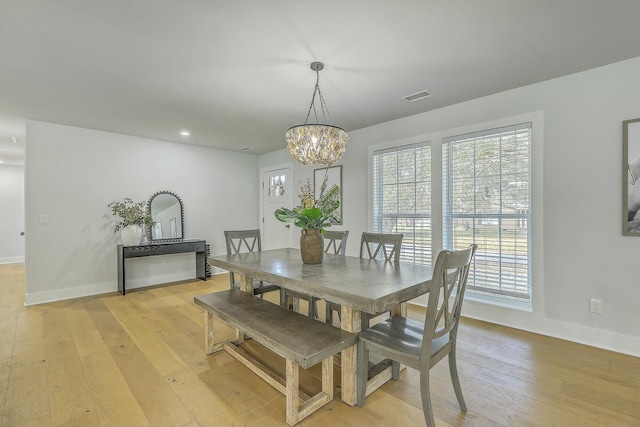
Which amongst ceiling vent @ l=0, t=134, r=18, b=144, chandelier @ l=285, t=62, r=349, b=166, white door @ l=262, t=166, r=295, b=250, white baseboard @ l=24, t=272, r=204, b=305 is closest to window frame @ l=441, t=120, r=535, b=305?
chandelier @ l=285, t=62, r=349, b=166

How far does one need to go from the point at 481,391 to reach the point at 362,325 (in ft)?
2.93

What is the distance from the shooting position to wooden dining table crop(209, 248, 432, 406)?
1.59 meters

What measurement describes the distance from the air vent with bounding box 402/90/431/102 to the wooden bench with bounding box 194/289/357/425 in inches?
94.7

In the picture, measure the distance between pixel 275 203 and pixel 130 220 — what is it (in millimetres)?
2437

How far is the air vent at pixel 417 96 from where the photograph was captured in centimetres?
300

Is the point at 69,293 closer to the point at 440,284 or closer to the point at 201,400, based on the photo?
the point at 201,400

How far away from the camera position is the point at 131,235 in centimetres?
439

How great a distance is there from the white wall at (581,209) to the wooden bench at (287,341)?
86.0 inches

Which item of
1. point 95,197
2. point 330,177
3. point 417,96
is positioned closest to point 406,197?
point 417,96

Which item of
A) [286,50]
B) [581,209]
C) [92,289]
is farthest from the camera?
[92,289]

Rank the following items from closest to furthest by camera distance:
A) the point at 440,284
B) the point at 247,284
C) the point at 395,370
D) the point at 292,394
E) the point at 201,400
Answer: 1. the point at 440,284
2. the point at 292,394
3. the point at 201,400
4. the point at 395,370
5. the point at 247,284

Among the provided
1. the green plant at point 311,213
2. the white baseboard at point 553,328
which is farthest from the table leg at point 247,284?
the white baseboard at point 553,328

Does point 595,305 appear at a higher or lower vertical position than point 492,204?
lower

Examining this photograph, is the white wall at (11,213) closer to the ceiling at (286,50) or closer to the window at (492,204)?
the ceiling at (286,50)
